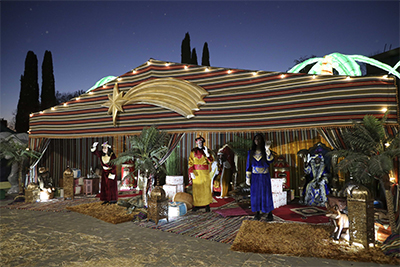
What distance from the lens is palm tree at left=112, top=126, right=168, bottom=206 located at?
7.24 m

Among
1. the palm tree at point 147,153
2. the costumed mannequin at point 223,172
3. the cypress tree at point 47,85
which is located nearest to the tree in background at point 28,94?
the cypress tree at point 47,85

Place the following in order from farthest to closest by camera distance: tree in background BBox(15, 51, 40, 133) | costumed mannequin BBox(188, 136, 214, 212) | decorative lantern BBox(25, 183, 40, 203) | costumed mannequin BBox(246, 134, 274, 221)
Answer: tree in background BBox(15, 51, 40, 133) → decorative lantern BBox(25, 183, 40, 203) → costumed mannequin BBox(188, 136, 214, 212) → costumed mannequin BBox(246, 134, 274, 221)

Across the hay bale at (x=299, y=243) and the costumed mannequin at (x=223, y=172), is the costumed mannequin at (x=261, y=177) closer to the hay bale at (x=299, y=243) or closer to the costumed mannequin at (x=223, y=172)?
the hay bale at (x=299, y=243)

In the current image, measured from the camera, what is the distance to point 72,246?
459 centimetres

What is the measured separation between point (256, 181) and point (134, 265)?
3087 millimetres

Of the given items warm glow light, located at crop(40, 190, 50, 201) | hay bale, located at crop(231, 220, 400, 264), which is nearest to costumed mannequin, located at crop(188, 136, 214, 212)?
hay bale, located at crop(231, 220, 400, 264)

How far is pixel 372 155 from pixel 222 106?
12.2 feet

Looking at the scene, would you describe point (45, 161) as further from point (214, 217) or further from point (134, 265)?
point (134, 265)

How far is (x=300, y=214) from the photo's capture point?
6371mm

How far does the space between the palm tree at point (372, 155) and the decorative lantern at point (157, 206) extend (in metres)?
3.60

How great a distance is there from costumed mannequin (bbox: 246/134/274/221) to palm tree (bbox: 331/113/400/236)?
139 cm

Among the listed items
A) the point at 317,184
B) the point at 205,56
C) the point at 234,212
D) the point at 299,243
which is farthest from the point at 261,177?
the point at 205,56

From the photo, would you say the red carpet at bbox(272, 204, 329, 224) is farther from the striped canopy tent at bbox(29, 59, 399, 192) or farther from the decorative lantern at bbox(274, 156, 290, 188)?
the striped canopy tent at bbox(29, 59, 399, 192)

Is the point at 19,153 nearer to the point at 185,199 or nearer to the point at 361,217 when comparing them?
the point at 185,199
